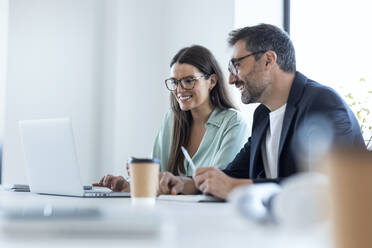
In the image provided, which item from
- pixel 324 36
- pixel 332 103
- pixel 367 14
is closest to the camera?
pixel 332 103

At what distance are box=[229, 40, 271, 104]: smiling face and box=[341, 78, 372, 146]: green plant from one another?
801 millimetres

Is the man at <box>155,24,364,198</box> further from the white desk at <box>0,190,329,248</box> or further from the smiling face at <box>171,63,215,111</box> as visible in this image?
the white desk at <box>0,190,329,248</box>

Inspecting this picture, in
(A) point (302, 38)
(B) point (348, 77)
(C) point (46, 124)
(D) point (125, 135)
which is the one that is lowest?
(D) point (125, 135)

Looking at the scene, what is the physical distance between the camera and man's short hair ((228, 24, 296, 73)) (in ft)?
8.02

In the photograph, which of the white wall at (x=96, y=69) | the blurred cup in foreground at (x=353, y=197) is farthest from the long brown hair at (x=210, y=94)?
the blurred cup in foreground at (x=353, y=197)

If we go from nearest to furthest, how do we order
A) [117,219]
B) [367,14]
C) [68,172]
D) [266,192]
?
[117,219] < [266,192] < [68,172] < [367,14]

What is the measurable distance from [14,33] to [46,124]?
7.44ft

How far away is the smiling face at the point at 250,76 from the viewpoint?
2461 millimetres

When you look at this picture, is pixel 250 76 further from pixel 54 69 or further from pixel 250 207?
pixel 54 69

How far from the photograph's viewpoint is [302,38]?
369 centimetres

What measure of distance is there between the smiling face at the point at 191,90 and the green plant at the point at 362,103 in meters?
0.85

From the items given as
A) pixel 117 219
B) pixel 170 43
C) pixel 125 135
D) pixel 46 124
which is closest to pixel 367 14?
pixel 170 43

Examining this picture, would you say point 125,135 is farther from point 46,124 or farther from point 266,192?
point 266,192

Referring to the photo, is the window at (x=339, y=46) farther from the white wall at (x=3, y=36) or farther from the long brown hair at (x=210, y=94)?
the white wall at (x=3, y=36)
